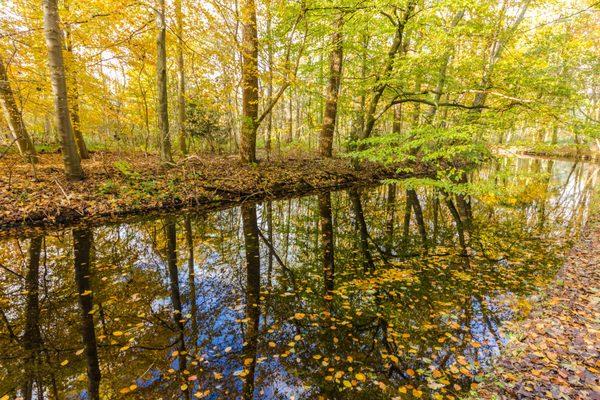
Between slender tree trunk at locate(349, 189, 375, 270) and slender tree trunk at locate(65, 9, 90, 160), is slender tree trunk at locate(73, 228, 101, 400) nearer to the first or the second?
slender tree trunk at locate(349, 189, 375, 270)

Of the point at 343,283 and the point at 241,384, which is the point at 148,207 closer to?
the point at 343,283

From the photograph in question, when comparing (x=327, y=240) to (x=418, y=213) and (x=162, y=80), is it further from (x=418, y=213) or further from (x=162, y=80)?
(x=162, y=80)

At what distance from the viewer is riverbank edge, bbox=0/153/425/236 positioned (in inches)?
320

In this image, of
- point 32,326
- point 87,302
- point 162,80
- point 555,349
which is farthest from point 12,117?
point 555,349

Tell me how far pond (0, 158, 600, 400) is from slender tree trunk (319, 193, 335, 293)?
0.06 meters

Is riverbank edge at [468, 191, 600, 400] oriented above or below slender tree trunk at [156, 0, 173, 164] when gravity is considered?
below

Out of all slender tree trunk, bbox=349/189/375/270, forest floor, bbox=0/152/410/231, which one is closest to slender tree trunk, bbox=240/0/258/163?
forest floor, bbox=0/152/410/231

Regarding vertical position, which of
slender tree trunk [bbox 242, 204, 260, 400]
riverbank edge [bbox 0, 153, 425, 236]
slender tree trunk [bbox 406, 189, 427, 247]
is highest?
riverbank edge [bbox 0, 153, 425, 236]

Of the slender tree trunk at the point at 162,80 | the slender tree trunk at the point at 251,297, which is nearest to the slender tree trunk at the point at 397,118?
the slender tree trunk at the point at 162,80

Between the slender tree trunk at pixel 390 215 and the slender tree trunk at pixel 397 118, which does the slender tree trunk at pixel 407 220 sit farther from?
the slender tree trunk at pixel 397 118

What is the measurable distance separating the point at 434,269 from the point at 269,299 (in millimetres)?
3685

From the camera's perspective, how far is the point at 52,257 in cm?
637

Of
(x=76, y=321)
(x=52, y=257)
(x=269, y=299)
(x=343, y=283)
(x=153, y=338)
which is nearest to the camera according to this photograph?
(x=153, y=338)

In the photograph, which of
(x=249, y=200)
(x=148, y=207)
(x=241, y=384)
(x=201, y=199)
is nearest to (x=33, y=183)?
(x=148, y=207)
